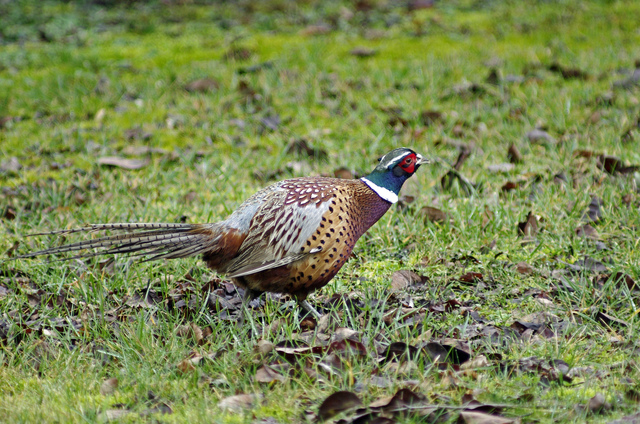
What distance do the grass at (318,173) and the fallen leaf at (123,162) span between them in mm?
78

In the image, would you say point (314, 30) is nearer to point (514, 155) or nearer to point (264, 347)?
point (514, 155)

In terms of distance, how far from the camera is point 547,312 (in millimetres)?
4004

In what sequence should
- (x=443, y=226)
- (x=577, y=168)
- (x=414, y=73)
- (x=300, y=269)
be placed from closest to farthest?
(x=300, y=269) → (x=443, y=226) → (x=577, y=168) → (x=414, y=73)

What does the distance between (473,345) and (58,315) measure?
8.06ft

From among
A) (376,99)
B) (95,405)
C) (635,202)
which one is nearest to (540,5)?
(376,99)

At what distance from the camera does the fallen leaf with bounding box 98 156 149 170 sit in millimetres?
6434

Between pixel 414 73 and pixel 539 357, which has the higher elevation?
pixel 414 73

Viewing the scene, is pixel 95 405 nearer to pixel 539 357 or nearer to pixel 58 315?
pixel 58 315

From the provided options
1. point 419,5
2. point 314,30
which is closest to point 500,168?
point 314,30

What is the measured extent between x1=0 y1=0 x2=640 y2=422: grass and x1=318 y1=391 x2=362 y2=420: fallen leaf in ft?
0.41

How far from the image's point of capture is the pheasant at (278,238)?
3.96 metres

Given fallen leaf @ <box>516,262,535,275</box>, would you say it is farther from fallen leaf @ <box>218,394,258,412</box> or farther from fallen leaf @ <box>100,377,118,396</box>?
fallen leaf @ <box>100,377,118,396</box>

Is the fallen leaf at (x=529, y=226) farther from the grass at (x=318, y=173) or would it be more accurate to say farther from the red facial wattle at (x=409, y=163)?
the red facial wattle at (x=409, y=163)

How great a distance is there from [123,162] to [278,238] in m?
2.99
